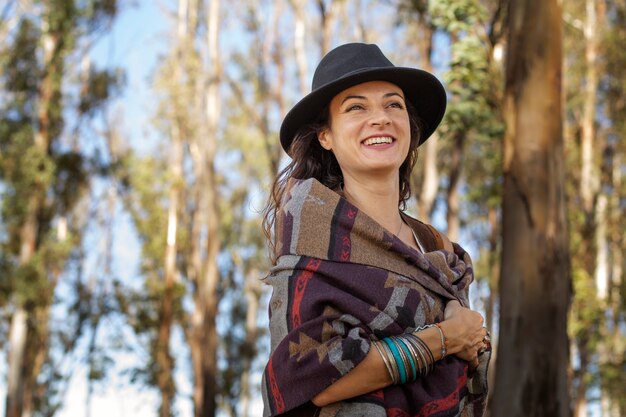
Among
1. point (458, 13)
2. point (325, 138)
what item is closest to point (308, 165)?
point (325, 138)

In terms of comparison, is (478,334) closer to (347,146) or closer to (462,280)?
(462,280)

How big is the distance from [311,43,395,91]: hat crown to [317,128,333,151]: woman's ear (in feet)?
0.44

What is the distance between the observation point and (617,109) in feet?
73.2

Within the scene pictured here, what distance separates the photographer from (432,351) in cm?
229

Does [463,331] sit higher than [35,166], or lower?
lower

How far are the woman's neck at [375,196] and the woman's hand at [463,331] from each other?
0.32 meters

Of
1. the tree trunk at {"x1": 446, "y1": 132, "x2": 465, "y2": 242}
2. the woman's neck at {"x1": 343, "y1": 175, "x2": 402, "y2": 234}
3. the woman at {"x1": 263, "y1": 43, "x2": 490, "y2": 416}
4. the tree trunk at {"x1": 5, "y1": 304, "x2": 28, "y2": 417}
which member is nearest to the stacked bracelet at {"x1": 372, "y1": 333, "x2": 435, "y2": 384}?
the woman at {"x1": 263, "y1": 43, "x2": 490, "y2": 416}

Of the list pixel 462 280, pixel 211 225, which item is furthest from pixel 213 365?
pixel 462 280

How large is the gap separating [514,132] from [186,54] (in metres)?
17.5

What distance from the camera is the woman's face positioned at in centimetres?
255

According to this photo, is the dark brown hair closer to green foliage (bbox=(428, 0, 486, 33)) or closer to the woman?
the woman

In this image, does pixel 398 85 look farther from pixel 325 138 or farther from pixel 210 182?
pixel 210 182

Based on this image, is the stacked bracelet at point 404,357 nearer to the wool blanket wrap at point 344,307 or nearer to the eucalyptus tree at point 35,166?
the wool blanket wrap at point 344,307

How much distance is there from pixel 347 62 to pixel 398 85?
0.17 meters
